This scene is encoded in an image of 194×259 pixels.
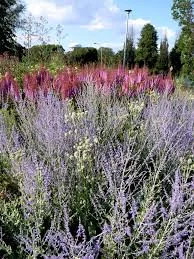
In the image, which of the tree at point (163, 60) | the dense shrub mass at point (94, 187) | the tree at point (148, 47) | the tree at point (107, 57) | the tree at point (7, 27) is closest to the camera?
the dense shrub mass at point (94, 187)

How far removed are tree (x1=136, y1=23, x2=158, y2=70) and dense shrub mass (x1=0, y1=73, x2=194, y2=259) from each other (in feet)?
102

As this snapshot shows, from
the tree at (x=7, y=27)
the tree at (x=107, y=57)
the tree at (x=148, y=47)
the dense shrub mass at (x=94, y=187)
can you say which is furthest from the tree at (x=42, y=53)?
the tree at (x=148, y=47)

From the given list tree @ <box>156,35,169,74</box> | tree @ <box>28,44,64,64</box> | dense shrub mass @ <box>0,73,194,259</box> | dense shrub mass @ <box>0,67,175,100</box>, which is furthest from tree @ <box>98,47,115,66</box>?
dense shrub mass @ <box>0,73,194,259</box>

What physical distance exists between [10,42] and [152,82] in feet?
88.8

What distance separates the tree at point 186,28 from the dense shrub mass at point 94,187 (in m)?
14.0

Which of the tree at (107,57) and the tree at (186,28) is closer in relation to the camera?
the tree at (107,57)

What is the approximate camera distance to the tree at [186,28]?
18.3 meters

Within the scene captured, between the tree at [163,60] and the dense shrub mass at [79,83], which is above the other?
the dense shrub mass at [79,83]

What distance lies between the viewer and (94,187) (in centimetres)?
295

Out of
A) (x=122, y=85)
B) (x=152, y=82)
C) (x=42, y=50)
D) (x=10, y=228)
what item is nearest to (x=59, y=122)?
(x=10, y=228)

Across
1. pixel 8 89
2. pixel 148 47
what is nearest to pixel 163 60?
pixel 148 47

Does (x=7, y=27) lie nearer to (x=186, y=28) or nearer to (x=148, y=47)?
(x=148, y=47)

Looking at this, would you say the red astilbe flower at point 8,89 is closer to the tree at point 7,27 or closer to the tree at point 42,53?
the tree at point 42,53

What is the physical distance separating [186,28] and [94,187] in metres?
16.6
